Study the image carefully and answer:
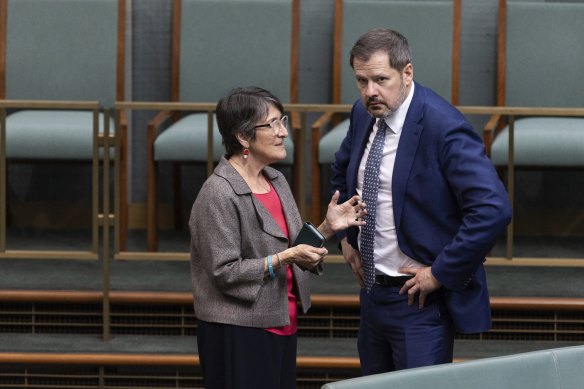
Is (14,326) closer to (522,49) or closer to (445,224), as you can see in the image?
(445,224)

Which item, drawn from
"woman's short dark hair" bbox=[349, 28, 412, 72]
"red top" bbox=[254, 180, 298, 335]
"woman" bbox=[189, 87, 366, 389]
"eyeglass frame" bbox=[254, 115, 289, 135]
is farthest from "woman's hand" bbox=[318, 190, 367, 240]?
"woman's short dark hair" bbox=[349, 28, 412, 72]

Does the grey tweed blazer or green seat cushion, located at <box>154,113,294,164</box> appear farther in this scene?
green seat cushion, located at <box>154,113,294,164</box>

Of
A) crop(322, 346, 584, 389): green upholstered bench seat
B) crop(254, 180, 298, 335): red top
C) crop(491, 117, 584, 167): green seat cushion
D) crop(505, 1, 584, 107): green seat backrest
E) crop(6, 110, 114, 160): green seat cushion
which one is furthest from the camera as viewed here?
crop(505, 1, 584, 107): green seat backrest

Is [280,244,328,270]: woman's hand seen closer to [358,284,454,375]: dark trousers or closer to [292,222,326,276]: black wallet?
[292,222,326,276]: black wallet

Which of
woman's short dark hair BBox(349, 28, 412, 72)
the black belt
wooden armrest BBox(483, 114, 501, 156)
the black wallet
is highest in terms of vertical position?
woman's short dark hair BBox(349, 28, 412, 72)

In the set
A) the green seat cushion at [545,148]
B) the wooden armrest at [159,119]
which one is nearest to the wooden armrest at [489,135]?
the green seat cushion at [545,148]

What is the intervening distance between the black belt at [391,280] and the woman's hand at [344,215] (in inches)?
5.5

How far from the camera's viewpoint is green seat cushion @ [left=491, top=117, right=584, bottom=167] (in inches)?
180

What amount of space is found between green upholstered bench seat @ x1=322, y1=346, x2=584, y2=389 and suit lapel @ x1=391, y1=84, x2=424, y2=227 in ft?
2.07

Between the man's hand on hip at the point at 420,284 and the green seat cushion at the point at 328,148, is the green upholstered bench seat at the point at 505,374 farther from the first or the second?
the green seat cushion at the point at 328,148

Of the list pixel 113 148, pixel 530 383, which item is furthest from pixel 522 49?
pixel 530 383

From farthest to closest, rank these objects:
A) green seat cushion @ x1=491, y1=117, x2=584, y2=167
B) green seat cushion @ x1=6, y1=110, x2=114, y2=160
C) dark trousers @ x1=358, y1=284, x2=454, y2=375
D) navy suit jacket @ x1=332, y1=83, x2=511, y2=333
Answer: green seat cushion @ x1=6, y1=110, x2=114, y2=160, green seat cushion @ x1=491, y1=117, x2=584, y2=167, dark trousers @ x1=358, y1=284, x2=454, y2=375, navy suit jacket @ x1=332, y1=83, x2=511, y2=333

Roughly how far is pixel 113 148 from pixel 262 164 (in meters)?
1.85

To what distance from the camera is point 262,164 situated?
2859mm
